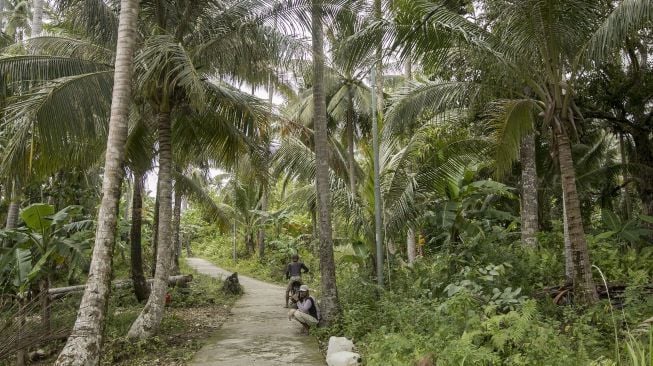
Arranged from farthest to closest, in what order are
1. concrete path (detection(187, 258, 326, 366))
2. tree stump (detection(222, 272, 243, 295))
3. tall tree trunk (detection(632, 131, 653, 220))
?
tree stump (detection(222, 272, 243, 295))
tall tree trunk (detection(632, 131, 653, 220))
concrete path (detection(187, 258, 326, 366))

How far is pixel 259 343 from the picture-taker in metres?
7.78

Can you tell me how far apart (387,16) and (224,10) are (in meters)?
3.10

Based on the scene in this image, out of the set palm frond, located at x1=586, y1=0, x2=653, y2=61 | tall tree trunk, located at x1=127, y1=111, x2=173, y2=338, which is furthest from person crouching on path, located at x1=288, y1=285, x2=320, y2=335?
palm frond, located at x1=586, y1=0, x2=653, y2=61

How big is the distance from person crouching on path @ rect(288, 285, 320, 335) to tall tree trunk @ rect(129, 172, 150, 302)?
14.7ft

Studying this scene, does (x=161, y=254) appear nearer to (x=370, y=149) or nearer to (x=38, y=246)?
(x=38, y=246)

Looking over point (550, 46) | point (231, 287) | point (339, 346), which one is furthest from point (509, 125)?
point (231, 287)

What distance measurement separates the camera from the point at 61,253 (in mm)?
7328

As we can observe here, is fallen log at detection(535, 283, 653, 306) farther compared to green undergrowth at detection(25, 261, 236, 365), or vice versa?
fallen log at detection(535, 283, 653, 306)

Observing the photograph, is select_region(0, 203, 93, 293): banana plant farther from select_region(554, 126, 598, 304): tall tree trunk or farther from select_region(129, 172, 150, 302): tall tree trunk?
select_region(554, 126, 598, 304): tall tree trunk

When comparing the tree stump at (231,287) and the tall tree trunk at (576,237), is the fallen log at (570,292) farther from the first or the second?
the tree stump at (231,287)

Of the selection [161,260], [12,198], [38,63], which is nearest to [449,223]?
[161,260]

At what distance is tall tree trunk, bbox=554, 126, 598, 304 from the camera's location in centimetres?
678

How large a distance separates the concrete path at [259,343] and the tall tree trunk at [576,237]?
11.6 feet

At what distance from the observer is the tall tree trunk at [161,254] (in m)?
7.82
